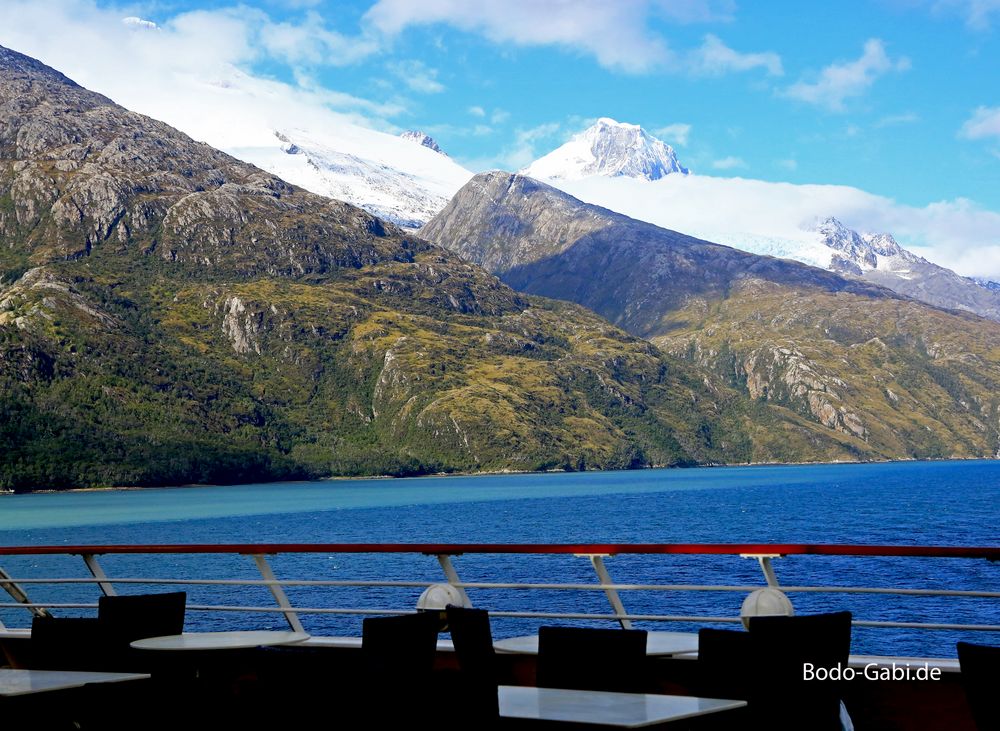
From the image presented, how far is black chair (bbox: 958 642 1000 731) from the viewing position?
16.4ft

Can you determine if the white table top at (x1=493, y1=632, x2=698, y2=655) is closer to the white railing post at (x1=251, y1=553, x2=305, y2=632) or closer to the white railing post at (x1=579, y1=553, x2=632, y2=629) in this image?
the white railing post at (x1=579, y1=553, x2=632, y2=629)

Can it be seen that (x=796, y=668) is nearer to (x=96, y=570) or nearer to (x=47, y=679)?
(x=47, y=679)

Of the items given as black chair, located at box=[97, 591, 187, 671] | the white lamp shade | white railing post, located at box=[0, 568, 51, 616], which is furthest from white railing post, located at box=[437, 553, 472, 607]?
white railing post, located at box=[0, 568, 51, 616]

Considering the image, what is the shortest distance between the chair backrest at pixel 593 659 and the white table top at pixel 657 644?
235 mm

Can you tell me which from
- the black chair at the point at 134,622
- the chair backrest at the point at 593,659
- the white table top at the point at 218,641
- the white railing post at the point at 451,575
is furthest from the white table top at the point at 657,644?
the black chair at the point at 134,622

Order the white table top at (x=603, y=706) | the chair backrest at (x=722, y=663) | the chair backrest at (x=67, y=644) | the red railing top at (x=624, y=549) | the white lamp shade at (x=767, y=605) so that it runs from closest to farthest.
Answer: the white table top at (x=603, y=706)
the chair backrest at (x=722, y=663)
the white lamp shade at (x=767, y=605)
the red railing top at (x=624, y=549)
the chair backrest at (x=67, y=644)

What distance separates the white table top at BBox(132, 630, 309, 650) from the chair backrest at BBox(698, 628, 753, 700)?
2884 millimetres

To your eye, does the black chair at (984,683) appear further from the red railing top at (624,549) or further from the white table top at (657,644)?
the white table top at (657,644)

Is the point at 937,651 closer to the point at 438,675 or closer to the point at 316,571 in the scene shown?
the point at 438,675

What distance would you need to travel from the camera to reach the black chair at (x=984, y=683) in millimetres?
5008

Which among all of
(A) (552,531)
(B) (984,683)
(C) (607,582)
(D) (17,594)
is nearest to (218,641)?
(C) (607,582)

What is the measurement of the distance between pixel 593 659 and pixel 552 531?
279 feet

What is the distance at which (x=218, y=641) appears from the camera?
7.84 meters

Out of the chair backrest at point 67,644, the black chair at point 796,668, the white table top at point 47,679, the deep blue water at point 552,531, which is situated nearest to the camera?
the black chair at point 796,668
